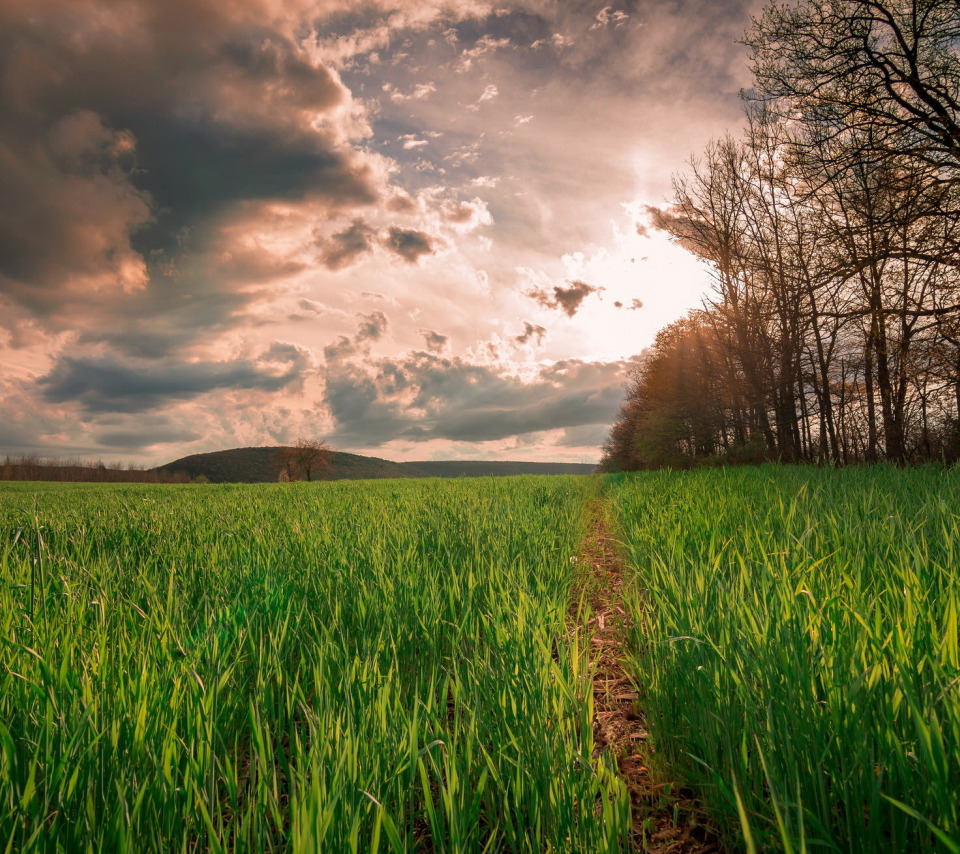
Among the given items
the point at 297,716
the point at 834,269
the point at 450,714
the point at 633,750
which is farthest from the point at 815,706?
the point at 834,269

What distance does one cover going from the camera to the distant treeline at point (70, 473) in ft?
195

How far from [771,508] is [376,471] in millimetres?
131089

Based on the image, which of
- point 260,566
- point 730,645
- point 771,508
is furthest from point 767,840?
point 771,508

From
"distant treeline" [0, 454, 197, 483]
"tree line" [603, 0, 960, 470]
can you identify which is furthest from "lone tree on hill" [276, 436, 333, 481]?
"tree line" [603, 0, 960, 470]

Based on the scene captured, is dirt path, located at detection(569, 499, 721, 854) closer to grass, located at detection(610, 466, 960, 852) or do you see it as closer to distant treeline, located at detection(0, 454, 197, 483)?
grass, located at detection(610, 466, 960, 852)

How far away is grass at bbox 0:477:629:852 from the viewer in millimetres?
1230

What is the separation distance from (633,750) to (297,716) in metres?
1.52

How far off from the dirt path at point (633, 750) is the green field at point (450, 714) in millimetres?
91

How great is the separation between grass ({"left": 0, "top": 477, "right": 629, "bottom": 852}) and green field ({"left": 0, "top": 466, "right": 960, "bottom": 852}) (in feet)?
0.05

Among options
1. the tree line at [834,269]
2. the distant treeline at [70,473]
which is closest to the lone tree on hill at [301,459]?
the distant treeline at [70,473]

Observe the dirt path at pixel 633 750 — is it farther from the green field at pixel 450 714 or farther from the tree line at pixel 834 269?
the tree line at pixel 834 269

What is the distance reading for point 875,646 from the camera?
1591 millimetres

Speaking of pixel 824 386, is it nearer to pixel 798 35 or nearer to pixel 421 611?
pixel 798 35

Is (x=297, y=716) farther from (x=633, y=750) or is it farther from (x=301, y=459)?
(x=301, y=459)
